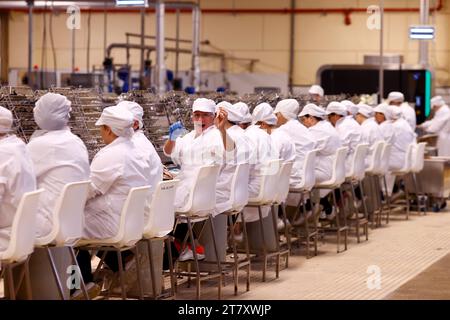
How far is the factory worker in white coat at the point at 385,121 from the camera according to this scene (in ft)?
36.7

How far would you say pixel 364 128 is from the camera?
10.8m

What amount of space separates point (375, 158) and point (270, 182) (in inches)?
121

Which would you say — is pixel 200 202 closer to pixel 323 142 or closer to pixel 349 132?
pixel 323 142

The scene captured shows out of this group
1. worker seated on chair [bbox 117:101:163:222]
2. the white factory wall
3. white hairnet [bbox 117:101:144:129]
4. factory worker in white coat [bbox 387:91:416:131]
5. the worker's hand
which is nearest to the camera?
worker seated on chair [bbox 117:101:163:222]

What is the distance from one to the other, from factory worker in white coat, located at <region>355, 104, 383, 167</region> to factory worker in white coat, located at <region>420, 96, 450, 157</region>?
9.28 ft

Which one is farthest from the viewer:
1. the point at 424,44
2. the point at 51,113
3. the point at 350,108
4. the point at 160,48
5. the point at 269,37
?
the point at 269,37

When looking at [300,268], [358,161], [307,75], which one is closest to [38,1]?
[307,75]

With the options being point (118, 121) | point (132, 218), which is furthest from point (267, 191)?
point (132, 218)

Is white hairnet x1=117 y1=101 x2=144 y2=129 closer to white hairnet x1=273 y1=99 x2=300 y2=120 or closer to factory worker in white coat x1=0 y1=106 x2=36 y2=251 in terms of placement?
factory worker in white coat x1=0 y1=106 x2=36 y2=251

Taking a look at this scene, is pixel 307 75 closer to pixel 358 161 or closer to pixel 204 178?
pixel 358 161

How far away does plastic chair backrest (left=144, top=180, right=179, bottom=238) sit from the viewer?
5.74 metres

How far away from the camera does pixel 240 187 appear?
6.95 meters

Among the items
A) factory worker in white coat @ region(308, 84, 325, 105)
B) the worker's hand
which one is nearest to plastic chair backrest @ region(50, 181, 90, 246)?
the worker's hand

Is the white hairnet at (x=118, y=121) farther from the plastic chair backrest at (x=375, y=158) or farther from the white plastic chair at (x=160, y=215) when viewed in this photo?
the plastic chair backrest at (x=375, y=158)
